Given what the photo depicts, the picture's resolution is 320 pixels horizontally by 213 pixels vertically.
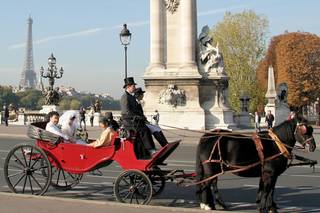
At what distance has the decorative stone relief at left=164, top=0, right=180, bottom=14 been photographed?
36.4 meters

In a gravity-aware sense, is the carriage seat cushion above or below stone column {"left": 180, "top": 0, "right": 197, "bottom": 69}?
below

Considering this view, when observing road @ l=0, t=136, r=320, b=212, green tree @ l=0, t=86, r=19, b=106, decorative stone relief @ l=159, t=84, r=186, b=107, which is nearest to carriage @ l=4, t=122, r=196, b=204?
road @ l=0, t=136, r=320, b=212

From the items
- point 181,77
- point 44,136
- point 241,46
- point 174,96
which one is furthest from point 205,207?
point 241,46

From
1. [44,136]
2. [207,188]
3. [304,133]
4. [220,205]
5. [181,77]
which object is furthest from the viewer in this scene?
[181,77]

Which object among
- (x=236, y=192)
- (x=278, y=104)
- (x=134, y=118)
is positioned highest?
(x=278, y=104)

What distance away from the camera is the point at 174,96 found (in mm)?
35500

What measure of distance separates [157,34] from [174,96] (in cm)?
412

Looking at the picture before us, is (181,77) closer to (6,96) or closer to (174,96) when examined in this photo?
(174,96)

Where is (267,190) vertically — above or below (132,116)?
below

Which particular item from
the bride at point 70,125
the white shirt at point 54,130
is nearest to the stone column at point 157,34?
the bride at point 70,125

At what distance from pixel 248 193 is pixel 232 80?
54418mm

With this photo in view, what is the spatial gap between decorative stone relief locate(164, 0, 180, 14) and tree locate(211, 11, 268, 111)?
1112 inches

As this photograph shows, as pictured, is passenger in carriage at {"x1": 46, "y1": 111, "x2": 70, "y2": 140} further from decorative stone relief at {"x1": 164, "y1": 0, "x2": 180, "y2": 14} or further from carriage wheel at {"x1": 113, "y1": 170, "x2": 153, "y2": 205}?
decorative stone relief at {"x1": 164, "y1": 0, "x2": 180, "y2": 14}

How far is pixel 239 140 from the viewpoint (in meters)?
9.02
